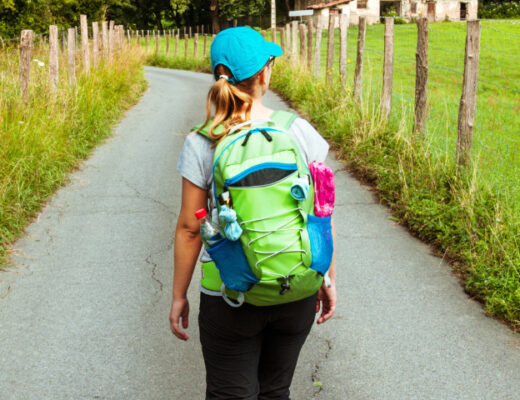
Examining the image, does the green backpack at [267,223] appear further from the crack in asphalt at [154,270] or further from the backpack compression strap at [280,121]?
the crack in asphalt at [154,270]

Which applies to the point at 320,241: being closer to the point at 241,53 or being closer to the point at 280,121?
the point at 280,121

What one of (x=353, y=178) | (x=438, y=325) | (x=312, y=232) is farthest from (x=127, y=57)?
(x=312, y=232)

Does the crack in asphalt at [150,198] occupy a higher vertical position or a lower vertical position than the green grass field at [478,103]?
lower

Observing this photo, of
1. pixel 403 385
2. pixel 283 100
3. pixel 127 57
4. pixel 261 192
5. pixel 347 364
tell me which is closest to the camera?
pixel 261 192

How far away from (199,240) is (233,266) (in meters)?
0.32

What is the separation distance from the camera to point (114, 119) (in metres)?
12.6

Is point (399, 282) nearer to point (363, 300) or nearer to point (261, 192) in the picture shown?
point (363, 300)

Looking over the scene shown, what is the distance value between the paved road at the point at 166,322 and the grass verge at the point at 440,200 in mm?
173

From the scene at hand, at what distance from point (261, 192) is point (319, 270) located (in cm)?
33

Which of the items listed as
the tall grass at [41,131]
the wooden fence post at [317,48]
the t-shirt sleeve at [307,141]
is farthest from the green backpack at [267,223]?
the wooden fence post at [317,48]

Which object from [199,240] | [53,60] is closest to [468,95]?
[199,240]

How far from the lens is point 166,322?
4.62 metres

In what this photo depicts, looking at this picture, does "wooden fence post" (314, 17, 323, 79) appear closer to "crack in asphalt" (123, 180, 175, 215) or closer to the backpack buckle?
"crack in asphalt" (123, 180, 175, 215)

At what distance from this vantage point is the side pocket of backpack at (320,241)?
2.10 meters
